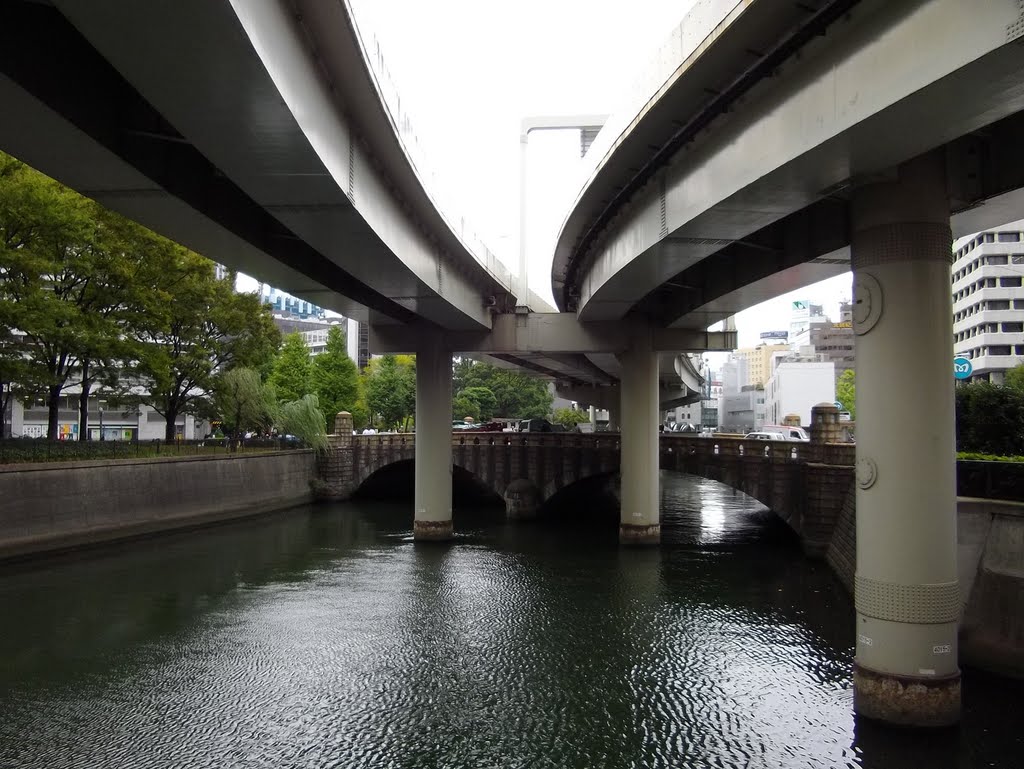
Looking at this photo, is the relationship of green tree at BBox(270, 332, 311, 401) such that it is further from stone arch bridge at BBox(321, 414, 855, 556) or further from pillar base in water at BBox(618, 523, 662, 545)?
pillar base in water at BBox(618, 523, 662, 545)

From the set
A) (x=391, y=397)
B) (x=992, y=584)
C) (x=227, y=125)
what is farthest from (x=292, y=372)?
(x=992, y=584)

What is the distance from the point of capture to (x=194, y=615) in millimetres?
18578

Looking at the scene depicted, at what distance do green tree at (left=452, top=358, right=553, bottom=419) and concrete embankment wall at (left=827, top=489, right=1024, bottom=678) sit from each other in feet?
278

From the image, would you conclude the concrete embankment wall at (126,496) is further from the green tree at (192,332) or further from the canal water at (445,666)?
the green tree at (192,332)

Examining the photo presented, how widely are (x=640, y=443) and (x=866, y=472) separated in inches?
682

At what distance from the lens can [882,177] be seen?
37.1ft

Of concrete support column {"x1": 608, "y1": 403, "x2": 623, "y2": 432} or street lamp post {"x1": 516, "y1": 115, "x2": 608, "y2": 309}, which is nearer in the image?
street lamp post {"x1": 516, "y1": 115, "x2": 608, "y2": 309}

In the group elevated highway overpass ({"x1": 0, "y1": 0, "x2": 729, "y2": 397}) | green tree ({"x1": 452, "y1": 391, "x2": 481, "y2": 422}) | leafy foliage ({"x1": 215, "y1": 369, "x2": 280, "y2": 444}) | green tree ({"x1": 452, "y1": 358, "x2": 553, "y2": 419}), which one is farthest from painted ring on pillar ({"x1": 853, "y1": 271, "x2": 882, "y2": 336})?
green tree ({"x1": 452, "y1": 358, "x2": 553, "y2": 419})

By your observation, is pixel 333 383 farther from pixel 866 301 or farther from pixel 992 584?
pixel 866 301

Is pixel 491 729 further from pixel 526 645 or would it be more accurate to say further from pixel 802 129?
pixel 802 129

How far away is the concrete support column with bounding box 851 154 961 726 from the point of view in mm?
11000

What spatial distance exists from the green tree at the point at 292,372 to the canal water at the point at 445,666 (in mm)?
37394

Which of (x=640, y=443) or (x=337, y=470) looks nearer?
(x=640, y=443)

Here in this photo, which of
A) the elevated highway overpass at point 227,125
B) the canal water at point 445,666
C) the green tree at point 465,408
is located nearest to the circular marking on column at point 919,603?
the canal water at point 445,666
